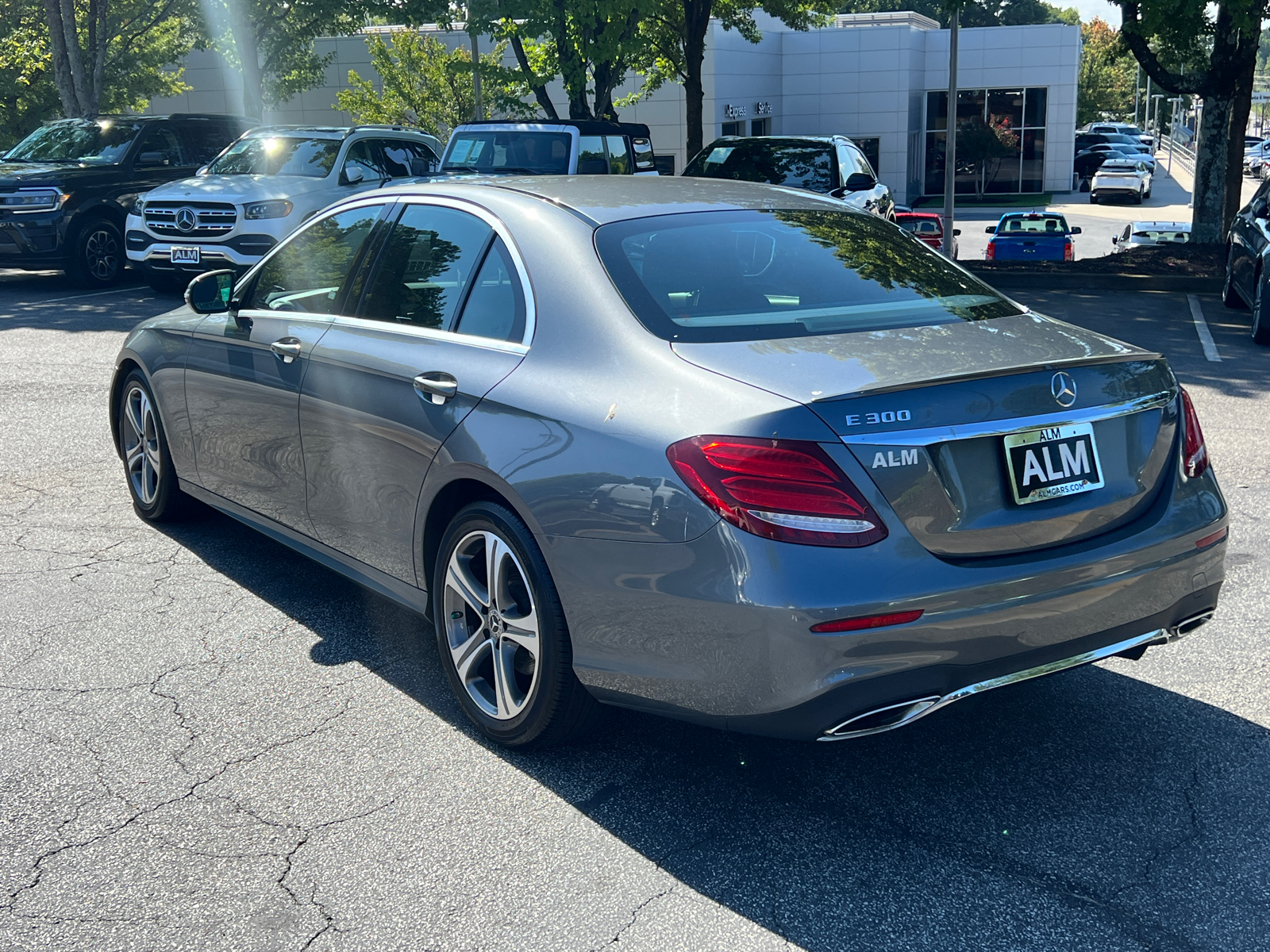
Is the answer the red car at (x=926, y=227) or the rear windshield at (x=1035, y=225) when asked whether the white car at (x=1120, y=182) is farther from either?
the rear windshield at (x=1035, y=225)

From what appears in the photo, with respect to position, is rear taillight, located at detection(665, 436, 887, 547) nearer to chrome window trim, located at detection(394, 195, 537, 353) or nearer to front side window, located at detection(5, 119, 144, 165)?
chrome window trim, located at detection(394, 195, 537, 353)

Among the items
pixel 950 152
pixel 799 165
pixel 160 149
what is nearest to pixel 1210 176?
pixel 950 152

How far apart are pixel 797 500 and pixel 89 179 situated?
50.3ft

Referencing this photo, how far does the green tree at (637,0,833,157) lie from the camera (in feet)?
72.7

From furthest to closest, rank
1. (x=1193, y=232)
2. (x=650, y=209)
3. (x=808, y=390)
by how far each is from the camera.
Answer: (x=1193, y=232) < (x=650, y=209) < (x=808, y=390)

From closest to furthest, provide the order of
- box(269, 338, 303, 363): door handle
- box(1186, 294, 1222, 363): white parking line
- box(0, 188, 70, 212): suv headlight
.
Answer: box(269, 338, 303, 363): door handle
box(1186, 294, 1222, 363): white parking line
box(0, 188, 70, 212): suv headlight

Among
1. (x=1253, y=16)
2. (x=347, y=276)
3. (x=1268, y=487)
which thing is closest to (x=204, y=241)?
(x=347, y=276)

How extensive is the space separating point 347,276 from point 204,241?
1061 cm

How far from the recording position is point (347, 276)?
4781mm

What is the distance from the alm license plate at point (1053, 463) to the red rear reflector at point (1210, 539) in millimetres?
425

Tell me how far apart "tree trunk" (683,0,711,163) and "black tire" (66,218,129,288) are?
9087mm

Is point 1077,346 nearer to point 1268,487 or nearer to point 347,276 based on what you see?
point 347,276

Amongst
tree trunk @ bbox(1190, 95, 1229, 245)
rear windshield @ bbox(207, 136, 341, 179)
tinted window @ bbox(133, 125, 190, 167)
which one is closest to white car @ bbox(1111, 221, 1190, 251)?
tree trunk @ bbox(1190, 95, 1229, 245)

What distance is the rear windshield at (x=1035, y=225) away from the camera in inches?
1070
